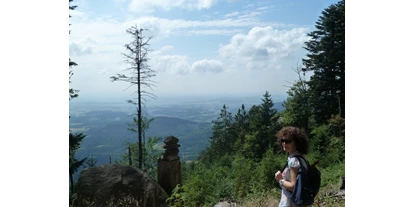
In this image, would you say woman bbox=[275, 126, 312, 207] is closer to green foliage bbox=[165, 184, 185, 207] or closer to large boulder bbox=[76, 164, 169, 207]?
large boulder bbox=[76, 164, 169, 207]

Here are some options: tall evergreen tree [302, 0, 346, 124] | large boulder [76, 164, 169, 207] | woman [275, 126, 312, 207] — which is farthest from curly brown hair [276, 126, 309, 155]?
tall evergreen tree [302, 0, 346, 124]

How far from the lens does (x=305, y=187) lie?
236 centimetres

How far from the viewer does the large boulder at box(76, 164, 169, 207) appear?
212 inches

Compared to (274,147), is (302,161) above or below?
above

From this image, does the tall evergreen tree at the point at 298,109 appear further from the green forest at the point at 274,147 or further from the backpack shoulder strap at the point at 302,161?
the backpack shoulder strap at the point at 302,161

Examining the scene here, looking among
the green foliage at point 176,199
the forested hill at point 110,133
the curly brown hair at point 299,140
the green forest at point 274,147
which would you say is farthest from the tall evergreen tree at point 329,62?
the curly brown hair at point 299,140

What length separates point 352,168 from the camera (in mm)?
1154

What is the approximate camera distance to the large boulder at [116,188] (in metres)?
5.38

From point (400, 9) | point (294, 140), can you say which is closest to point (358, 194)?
point (400, 9)

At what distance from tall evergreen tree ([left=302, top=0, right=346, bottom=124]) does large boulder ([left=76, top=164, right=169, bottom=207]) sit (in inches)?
335

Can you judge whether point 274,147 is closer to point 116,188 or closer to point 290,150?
point 116,188

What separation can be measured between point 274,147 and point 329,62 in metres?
4.95

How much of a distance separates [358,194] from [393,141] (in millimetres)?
237

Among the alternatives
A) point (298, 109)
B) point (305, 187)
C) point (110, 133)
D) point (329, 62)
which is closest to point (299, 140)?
point (305, 187)
